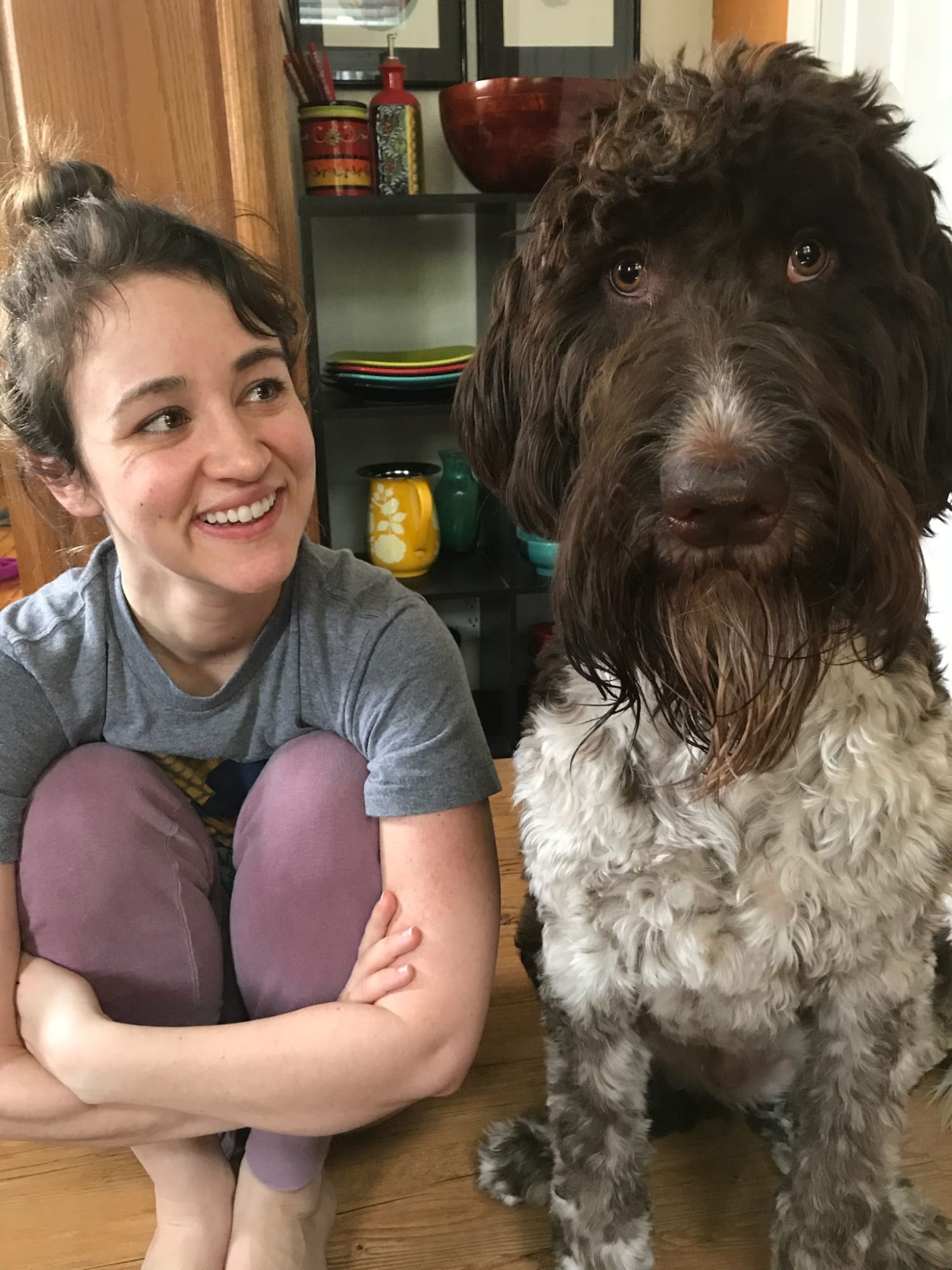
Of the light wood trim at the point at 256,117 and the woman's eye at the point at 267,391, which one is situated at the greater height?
the light wood trim at the point at 256,117

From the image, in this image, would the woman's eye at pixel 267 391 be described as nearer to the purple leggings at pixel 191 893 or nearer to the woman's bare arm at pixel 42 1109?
the purple leggings at pixel 191 893

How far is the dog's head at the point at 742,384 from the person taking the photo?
28.5 inches

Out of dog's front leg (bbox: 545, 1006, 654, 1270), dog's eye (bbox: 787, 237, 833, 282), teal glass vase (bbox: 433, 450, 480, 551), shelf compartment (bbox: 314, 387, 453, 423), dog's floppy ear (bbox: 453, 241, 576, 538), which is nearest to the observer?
dog's eye (bbox: 787, 237, 833, 282)

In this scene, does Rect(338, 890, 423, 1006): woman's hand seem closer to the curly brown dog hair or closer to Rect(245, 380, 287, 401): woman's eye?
the curly brown dog hair

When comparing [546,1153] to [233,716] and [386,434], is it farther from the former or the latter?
[386,434]

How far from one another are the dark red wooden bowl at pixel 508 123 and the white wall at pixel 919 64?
54cm

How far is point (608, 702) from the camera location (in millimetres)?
982

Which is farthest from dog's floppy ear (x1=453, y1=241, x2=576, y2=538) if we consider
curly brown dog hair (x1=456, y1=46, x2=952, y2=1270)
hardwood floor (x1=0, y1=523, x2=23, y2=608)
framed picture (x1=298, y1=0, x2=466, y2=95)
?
hardwood floor (x1=0, y1=523, x2=23, y2=608)

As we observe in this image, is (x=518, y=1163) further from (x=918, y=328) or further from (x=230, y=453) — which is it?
(x=918, y=328)

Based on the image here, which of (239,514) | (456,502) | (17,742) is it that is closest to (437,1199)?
(17,742)

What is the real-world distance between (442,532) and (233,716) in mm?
1677

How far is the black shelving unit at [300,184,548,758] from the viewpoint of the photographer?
91.1 inches

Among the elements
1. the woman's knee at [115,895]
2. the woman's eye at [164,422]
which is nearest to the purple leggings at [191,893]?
the woman's knee at [115,895]

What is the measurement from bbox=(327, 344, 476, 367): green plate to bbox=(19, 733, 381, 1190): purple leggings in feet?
4.83
